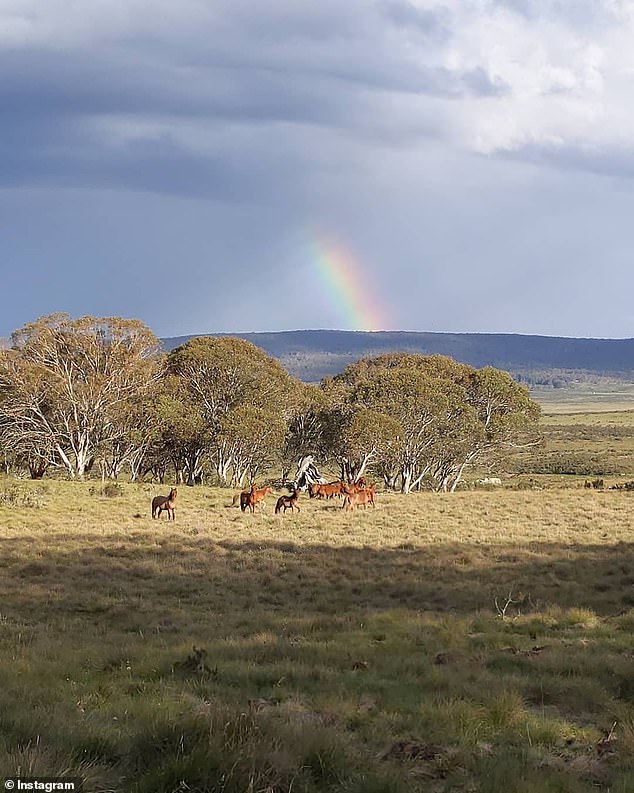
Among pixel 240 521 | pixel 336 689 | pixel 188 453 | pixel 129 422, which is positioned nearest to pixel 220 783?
pixel 336 689

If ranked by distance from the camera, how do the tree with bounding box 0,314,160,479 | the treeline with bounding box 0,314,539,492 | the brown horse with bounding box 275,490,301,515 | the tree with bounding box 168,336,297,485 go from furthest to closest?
the tree with bounding box 168,336,297,485, the treeline with bounding box 0,314,539,492, the tree with bounding box 0,314,160,479, the brown horse with bounding box 275,490,301,515

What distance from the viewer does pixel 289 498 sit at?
102 feet

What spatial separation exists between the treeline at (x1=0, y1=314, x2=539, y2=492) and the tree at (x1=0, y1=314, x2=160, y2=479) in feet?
0.25

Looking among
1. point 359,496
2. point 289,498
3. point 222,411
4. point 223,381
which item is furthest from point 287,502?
point 223,381

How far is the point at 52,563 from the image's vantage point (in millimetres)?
19703

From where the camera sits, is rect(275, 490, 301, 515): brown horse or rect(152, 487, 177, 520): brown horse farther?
rect(275, 490, 301, 515): brown horse

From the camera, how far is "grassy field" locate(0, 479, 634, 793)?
564 cm

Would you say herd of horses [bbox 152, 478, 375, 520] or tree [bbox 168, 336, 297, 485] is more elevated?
tree [bbox 168, 336, 297, 485]

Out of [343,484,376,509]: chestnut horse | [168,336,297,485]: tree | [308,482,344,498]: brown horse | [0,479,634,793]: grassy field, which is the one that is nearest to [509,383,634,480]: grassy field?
[168,336,297,485]: tree

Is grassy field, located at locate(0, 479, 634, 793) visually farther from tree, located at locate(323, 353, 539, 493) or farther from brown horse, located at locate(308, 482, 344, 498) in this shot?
tree, located at locate(323, 353, 539, 493)

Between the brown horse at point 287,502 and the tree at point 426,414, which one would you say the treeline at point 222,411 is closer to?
the tree at point 426,414

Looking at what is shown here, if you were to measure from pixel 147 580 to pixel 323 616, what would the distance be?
566cm

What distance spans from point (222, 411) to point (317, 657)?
133 feet

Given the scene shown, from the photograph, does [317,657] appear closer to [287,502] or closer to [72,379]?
[287,502]
